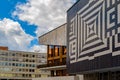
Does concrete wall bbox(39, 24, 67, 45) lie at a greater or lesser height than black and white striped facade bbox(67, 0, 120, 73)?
greater

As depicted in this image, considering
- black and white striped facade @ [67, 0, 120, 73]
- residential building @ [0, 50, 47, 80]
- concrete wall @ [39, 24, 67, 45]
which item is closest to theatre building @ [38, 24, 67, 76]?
concrete wall @ [39, 24, 67, 45]

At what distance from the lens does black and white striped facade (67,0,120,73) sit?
3681 cm

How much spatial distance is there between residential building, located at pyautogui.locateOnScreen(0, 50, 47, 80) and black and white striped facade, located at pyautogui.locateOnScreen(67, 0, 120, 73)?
123 m

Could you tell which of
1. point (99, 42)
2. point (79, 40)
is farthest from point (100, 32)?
point (79, 40)

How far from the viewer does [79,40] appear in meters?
48.9

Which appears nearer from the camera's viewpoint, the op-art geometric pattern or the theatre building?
the op-art geometric pattern

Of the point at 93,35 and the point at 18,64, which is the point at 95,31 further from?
the point at 18,64

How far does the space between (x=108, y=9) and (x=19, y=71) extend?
143059 mm

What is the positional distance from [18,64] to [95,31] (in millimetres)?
138571

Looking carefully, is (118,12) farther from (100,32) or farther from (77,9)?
(77,9)

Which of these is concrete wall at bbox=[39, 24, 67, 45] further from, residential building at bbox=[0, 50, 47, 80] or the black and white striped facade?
residential building at bbox=[0, 50, 47, 80]

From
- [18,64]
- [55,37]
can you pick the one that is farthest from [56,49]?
[18,64]

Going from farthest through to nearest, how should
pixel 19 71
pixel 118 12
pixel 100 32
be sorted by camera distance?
pixel 19 71, pixel 100 32, pixel 118 12

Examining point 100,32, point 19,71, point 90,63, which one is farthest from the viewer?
point 19,71
